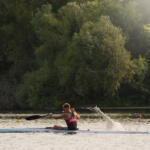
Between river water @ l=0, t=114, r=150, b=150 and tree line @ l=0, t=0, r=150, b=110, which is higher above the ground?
tree line @ l=0, t=0, r=150, b=110

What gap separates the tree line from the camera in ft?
144

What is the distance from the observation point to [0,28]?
184 ft

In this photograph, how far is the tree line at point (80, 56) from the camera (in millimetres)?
43938

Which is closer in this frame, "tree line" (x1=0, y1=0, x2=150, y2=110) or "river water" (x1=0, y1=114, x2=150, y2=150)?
"river water" (x1=0, y1=114, x2=150, y2=150)

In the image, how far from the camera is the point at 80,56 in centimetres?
4394
